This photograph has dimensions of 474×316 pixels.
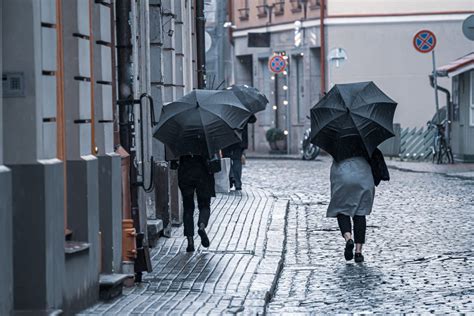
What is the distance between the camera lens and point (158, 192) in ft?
58.4

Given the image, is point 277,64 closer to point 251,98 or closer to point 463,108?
point 463,108

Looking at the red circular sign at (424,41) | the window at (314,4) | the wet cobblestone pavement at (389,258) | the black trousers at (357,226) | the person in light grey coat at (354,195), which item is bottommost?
the wet cobblestone pavement at (389,258)

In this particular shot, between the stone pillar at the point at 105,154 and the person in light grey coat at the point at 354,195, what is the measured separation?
135 inches

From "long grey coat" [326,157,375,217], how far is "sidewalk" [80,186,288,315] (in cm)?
94

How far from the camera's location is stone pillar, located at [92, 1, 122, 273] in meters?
12.0

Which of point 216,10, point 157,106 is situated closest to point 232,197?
point 157,106

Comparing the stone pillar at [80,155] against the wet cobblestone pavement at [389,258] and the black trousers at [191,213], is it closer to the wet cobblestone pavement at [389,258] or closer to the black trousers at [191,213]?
the wet cobblestone pavement at [389,258]

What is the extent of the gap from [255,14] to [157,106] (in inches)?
1508

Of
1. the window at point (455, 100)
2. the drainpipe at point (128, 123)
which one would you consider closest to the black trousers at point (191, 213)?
the drainpipe at point (128, 123)

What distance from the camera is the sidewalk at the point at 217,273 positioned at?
36.8 ft

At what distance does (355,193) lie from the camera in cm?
1504

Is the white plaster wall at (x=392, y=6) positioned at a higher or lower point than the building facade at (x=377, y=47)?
higher

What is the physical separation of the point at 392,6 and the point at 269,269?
35.7 meters

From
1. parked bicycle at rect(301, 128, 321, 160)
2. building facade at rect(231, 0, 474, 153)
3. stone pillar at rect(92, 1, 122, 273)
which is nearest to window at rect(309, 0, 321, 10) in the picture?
building facade at rect(231, 0, 474, 153)
